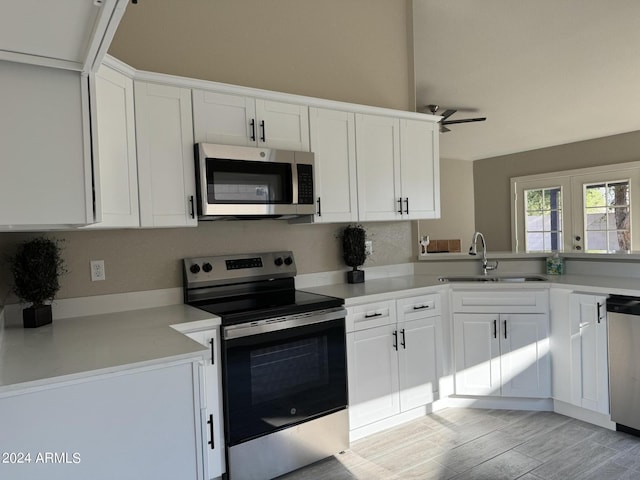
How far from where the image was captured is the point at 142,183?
2270 millimetres

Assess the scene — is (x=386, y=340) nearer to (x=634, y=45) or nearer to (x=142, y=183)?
(x=142, y=183)

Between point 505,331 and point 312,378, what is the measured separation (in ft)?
4.70

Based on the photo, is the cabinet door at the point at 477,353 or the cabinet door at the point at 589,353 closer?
the cabinet door at the point at 589,353

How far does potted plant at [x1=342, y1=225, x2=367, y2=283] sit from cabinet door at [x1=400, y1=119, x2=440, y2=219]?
41cm

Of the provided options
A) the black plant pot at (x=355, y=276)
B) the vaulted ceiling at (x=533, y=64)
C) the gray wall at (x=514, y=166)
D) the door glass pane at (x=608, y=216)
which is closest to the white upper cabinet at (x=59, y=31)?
the black plant pot at (x=355, y=276)

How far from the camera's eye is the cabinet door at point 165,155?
2.28 meters

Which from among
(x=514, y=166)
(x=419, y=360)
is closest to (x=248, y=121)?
(x=419, y=360)

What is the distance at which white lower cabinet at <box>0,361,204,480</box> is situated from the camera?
1.34 m

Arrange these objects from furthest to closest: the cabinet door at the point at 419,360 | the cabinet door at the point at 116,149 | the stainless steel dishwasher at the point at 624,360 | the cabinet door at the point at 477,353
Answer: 1. the cabinet door at the point at 477,353
2. the cabinet door at the point at 419,360
3. the stainless steel dishwasher at the point at 624,360
4. the cabinet door at the point at 116,149

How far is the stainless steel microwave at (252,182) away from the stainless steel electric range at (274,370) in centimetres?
43

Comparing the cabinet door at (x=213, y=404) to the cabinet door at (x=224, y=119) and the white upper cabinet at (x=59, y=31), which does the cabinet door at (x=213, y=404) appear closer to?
the cabinet door at (x=224, y=119)

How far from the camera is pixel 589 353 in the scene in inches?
109

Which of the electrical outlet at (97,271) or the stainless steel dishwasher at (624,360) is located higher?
the electrical outlet at (97,271)

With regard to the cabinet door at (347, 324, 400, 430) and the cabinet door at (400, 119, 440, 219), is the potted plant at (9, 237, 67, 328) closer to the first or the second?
the cabinet door at (347, 324, 400, 430)
